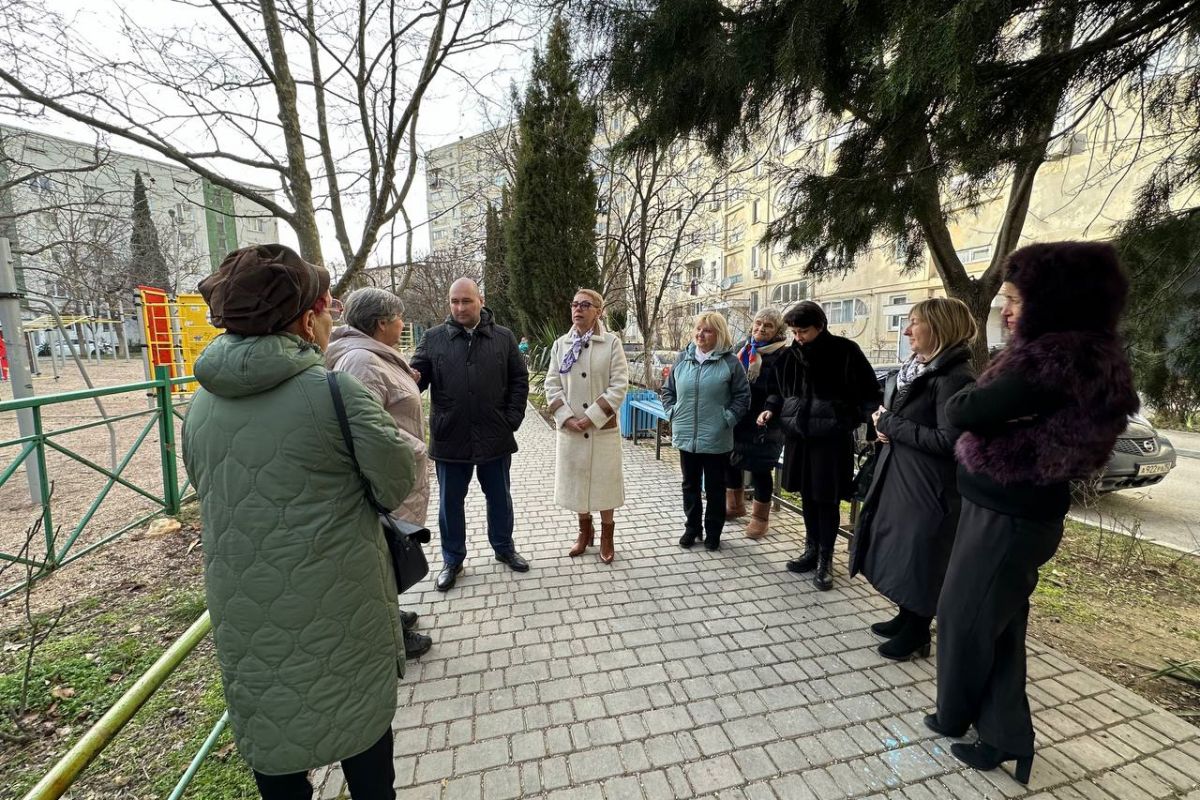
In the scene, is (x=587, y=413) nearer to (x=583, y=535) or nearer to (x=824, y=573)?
(x=583, y=535)

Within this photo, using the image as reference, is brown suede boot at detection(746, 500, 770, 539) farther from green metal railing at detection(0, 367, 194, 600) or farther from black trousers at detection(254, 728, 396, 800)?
green metal railing at detection(0, 367, 194, 600)

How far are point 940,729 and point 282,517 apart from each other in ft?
8.59

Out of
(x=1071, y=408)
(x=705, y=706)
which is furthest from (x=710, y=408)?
(x=1071, y=408)

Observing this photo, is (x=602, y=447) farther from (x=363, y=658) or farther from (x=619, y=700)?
(x=363, y=658)

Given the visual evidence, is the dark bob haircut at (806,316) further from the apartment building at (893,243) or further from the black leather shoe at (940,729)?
the black leather shoe at (940,729)

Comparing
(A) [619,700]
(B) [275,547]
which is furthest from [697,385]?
(B) [275,547]

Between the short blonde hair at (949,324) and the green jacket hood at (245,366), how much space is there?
268cm

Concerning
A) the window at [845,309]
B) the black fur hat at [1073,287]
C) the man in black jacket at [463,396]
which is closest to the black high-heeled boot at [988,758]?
the black fur hat at [1073,287]

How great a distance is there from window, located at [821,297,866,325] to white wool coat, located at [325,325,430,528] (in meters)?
25.1

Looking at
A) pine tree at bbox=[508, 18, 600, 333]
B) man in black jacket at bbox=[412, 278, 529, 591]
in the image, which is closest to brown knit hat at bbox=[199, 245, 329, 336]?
man in black jacket at bbox=[412, 278, 529, 591]

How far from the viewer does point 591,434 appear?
3.83 m

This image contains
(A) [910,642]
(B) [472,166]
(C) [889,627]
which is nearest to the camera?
(A) [910,642]

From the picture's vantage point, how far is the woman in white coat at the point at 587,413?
3.80 metres

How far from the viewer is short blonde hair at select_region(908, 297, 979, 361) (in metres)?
2.52
